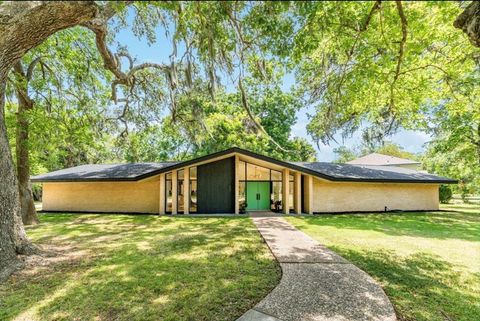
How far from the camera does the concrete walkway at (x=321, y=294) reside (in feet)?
11.0

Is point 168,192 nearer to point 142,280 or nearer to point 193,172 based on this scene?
point 193,172

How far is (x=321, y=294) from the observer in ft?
12.9

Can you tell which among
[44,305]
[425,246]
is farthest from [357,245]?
[44,305]

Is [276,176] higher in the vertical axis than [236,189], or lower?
higher

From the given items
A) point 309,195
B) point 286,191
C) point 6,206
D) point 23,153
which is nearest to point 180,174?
point 286,191

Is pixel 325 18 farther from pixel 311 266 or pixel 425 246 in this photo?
pixel 425 246

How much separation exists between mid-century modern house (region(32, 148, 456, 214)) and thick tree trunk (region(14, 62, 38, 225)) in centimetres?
387

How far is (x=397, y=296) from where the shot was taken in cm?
396

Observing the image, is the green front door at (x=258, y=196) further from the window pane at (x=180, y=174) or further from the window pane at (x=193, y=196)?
the window pane at (x=180, y=174)

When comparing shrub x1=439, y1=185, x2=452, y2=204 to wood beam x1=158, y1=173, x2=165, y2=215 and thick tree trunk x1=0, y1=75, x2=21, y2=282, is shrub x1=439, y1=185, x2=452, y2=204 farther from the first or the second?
thick tree trunk x1=0, y1=75, x2=21, y2=282

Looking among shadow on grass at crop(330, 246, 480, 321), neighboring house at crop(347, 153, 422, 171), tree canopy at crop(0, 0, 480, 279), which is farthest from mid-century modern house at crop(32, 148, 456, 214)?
neighboring house at crop(347, 153, 422, 171)

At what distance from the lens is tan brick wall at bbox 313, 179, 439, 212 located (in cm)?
1485

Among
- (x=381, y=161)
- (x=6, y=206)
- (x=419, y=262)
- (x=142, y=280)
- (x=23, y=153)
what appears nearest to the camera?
(x=142, y=280)

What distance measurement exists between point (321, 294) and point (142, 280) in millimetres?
3080
